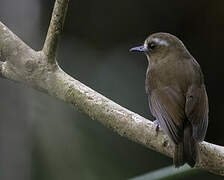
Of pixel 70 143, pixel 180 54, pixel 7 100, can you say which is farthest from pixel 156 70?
pixel 70 143

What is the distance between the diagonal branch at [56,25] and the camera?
3.81m

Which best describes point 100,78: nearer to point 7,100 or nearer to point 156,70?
point 7,100

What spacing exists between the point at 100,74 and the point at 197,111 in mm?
2970

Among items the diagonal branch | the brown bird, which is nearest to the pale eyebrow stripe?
the brown bird

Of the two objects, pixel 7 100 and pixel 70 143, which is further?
pixel 70 143

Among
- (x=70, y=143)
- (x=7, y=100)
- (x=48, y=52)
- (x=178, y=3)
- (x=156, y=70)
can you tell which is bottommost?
(x=70, y=143)

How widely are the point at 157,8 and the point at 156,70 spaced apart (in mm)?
2298

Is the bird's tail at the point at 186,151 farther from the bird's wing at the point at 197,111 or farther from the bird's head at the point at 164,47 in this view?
the bird's head at the point at 164,47

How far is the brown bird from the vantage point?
12.4ft

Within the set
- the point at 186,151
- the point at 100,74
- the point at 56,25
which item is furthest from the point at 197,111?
the point at 100,74

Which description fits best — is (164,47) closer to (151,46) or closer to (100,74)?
(151,46)

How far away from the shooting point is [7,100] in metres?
5.53

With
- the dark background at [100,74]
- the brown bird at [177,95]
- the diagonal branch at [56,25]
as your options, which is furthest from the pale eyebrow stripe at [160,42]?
the dark background at [100,74]

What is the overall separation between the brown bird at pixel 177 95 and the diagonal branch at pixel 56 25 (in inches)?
32.3
